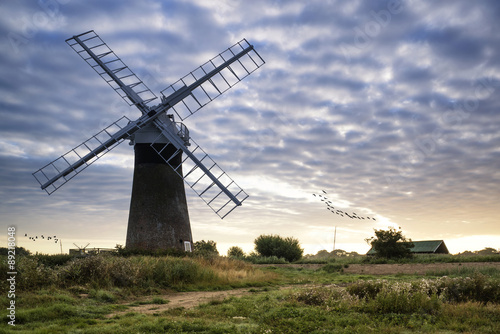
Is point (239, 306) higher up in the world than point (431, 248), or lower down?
lower down

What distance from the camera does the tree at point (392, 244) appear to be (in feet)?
105

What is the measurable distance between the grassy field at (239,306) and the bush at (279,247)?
28.7 metres

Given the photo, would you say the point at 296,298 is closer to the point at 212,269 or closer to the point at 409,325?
the point at 409,325

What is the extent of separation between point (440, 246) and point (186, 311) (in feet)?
117

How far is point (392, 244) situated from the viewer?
3250 centimetres

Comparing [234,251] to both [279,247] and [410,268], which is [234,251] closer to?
[279,247]

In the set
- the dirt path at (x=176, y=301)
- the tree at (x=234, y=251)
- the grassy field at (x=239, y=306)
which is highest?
the tree at (x=234, y=251)


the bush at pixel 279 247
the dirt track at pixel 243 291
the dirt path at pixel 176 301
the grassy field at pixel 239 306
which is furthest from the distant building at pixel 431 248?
the dirt path at pixel 176 301

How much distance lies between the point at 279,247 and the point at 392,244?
14.9m

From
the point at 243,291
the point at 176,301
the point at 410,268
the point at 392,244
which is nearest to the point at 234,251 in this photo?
the point at 392,244

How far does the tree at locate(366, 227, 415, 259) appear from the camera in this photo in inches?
1265

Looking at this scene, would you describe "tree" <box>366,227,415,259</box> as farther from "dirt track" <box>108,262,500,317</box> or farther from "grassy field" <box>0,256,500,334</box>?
"grassy field" <box>0,256,500,334</box>

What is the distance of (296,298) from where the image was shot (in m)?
12.1

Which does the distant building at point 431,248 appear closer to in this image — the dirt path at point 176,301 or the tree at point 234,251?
the tree at point 234,251
